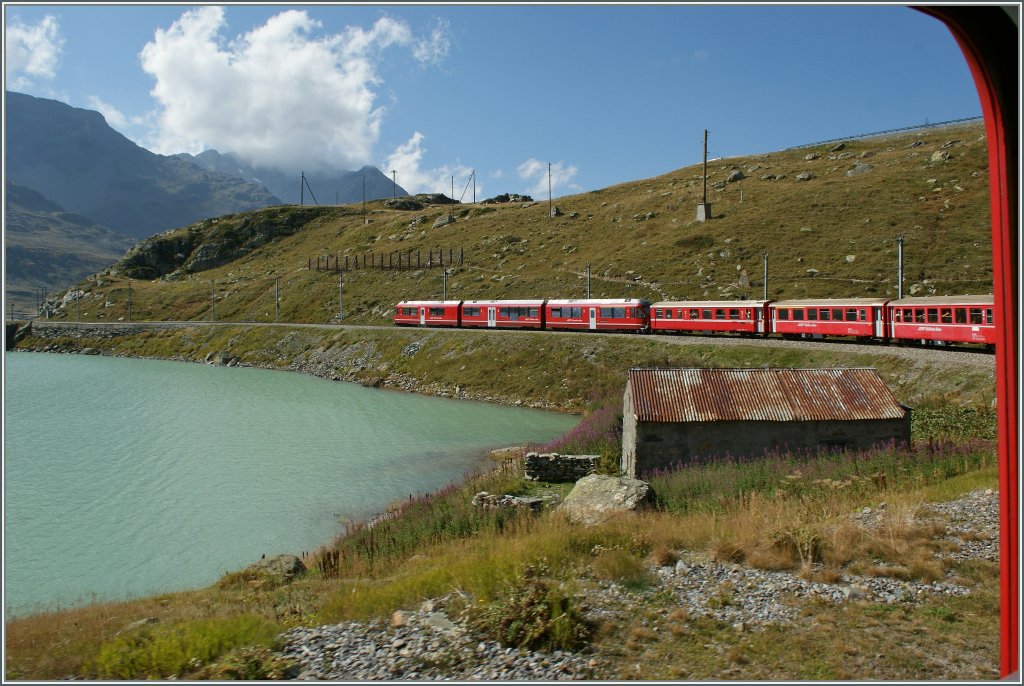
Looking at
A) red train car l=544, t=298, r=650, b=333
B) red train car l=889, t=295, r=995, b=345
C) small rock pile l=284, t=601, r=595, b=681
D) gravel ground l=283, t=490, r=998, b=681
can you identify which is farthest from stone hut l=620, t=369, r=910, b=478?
red train car l=544, t=298, r=650, b=333

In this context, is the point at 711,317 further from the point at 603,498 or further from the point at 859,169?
the point at 859,169

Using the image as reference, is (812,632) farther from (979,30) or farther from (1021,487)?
(979,30)

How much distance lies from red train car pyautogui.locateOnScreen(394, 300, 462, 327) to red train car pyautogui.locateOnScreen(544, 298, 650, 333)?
11.9 meters

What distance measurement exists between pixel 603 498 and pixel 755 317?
33.2m

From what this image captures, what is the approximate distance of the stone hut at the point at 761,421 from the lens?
16938 mm

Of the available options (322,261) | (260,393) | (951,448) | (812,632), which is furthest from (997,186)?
(322,261)

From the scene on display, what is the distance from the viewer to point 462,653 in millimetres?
6461

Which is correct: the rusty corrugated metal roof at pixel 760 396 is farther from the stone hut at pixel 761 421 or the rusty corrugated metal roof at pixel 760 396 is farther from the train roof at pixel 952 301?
the train roof at pixel 952 301

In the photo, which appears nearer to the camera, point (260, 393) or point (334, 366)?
point (260, 393)

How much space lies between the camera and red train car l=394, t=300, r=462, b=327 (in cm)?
6156

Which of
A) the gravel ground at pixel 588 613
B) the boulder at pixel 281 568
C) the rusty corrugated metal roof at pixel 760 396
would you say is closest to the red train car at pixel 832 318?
the rusty corrugated metal roof at pixel 760 396

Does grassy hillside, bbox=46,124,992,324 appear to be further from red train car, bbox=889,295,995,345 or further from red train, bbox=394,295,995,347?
red train car, bbox=889,295,995,345

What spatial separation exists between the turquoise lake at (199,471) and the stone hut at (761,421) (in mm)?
9311

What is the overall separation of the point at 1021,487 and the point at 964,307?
31.2 meters
